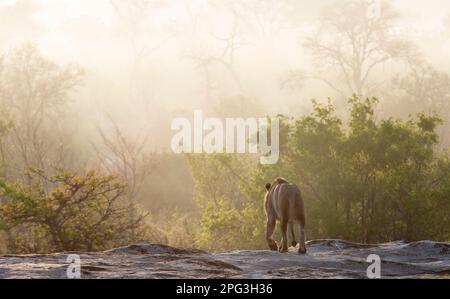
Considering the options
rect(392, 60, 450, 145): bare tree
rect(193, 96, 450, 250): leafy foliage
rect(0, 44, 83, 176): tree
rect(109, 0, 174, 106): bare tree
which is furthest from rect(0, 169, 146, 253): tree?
rect(109, 0, 174, 106): bare tree

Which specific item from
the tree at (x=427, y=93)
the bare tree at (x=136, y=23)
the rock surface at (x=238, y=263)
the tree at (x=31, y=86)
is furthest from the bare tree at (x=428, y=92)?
the rock surface at (x=238, y=263)

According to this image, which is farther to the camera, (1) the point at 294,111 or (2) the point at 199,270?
(1) the point at 294,111

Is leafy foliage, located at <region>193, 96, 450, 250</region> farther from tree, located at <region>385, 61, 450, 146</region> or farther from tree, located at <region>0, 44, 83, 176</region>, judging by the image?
tree, located at <region>385, 61, 450, 146</region>

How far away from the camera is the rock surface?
32.7 feet

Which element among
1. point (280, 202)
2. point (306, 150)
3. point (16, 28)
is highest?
point (16, 28)

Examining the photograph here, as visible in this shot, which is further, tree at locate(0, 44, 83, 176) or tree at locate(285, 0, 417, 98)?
tree at locate(285, 0, 417, 98)

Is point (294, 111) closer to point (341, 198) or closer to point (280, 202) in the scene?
point (341, 198)

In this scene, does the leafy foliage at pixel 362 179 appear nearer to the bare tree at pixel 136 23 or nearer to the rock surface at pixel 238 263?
the rock surface at pixel 238 263

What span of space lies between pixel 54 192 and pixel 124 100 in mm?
50768

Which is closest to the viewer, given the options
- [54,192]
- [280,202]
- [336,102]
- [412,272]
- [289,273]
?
[289,273]

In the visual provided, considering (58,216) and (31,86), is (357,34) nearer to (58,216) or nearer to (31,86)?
(31,86)

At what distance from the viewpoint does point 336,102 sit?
182 feet
